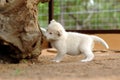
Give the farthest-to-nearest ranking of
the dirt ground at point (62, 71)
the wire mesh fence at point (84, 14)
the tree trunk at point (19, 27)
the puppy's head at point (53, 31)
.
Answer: the wire mesh fence at point (84, 14), the puppy's head at point (53, 31), the tree trunk at point (19, 27), the dirt ground at point (62, 71)

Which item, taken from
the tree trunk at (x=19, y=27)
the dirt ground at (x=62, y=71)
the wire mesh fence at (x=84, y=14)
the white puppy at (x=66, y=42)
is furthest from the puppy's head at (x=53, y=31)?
the wire mesh fence at (x=84, y=14)

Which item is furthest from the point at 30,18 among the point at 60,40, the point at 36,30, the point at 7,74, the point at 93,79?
the point at 93,79

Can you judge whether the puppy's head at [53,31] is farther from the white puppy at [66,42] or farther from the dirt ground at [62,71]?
the dirt ground at [62,71]

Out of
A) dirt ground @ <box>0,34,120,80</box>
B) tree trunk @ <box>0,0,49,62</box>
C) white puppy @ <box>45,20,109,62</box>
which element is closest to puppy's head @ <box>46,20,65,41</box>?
white puppy @ <box>45,20,109,62</box>

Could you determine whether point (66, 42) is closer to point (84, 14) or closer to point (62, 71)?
point (62, 71)

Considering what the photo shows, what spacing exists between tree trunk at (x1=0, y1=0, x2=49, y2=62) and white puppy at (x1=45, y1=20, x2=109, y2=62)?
1.06 feet

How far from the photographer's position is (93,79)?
4.11 metres

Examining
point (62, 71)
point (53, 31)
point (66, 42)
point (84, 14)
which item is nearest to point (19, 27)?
point (53, 31)

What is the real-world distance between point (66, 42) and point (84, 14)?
4.45 metres

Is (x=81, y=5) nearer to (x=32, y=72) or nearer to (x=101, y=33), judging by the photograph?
(x=101, y=33)

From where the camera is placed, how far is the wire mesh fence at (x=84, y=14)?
9.63 m

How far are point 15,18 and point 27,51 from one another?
1.52 feet

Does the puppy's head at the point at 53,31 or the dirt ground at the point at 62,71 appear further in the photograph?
the puppy's head at the point at 53,31

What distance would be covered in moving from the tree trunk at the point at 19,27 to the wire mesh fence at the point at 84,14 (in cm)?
359
